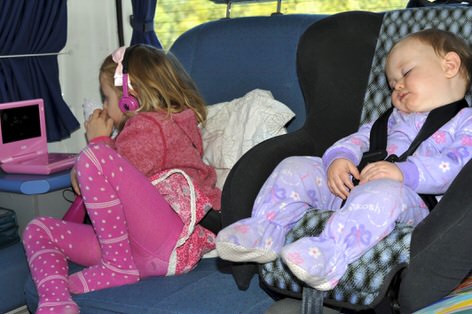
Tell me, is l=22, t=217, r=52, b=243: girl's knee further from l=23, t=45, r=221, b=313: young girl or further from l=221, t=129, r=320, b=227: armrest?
l=221, t=129, r=320, b=227: armrest

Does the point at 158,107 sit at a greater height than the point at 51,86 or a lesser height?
greater

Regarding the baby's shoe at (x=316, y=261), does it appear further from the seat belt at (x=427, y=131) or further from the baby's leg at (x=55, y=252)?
the baby's leg at (x=55, y=252)

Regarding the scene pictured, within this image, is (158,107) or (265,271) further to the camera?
(158,107)

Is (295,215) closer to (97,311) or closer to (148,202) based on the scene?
(148,202)

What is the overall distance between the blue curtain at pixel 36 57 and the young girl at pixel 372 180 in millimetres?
1583

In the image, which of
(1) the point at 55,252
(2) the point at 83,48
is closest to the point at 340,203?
(1) the point at 55,252

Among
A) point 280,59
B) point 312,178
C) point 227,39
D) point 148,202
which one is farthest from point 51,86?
point 312,178

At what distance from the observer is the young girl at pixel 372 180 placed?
4.50 ft

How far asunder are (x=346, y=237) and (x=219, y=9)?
7.51 feet

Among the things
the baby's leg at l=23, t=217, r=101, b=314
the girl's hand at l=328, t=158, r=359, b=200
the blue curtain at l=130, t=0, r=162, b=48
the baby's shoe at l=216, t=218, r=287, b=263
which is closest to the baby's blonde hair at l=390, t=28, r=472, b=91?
the girl's hand at l=328, t=158, r=359, b=200

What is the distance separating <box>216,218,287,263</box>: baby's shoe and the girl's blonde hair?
22.9 inches

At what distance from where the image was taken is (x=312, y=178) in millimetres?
1649

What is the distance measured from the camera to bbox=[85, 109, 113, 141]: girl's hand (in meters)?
2.10

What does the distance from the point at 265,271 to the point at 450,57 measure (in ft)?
2.34
